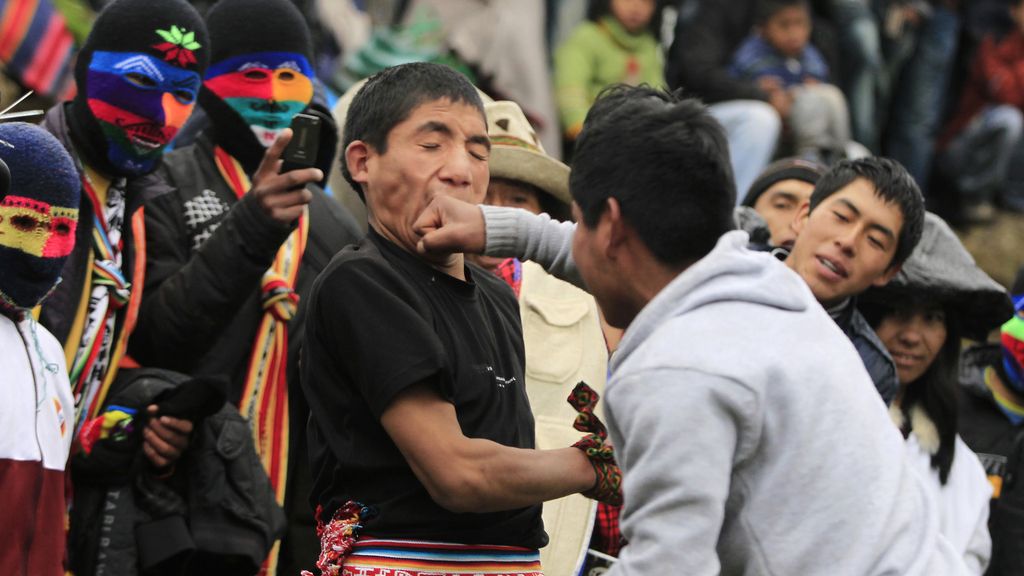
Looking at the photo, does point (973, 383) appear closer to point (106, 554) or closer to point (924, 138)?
point (106, 554)

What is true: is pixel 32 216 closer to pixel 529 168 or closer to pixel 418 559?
pixel 418 559

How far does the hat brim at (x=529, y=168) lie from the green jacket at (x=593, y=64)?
11.7ft

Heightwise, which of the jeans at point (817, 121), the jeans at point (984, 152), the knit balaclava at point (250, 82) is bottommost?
the jeans at point (984, 152)

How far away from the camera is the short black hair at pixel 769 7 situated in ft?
30.2

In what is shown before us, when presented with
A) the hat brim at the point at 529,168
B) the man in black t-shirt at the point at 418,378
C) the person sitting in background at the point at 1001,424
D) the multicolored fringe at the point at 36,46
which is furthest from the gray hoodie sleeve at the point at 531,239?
the multicolored fringe at the point at 36,46

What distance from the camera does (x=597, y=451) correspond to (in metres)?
3.18

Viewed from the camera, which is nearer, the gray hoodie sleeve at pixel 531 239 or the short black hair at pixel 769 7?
the gray hoodie sleeve at pixel 531 239

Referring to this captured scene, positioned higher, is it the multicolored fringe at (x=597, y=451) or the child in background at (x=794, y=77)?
the multicolored fringe at (x=597, y=451)

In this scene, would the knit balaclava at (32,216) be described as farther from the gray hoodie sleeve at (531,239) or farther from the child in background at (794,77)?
the child in background at (794,77)

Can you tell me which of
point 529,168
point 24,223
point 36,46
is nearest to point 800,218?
point 529,168

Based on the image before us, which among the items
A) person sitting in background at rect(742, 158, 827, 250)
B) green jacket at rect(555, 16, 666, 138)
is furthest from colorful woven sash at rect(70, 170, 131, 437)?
green jacket at rect(555, 16, 666, 138)

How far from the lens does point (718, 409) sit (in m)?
2.64

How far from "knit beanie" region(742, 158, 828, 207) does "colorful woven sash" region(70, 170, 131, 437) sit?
8.88 ft

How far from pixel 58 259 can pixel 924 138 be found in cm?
799
